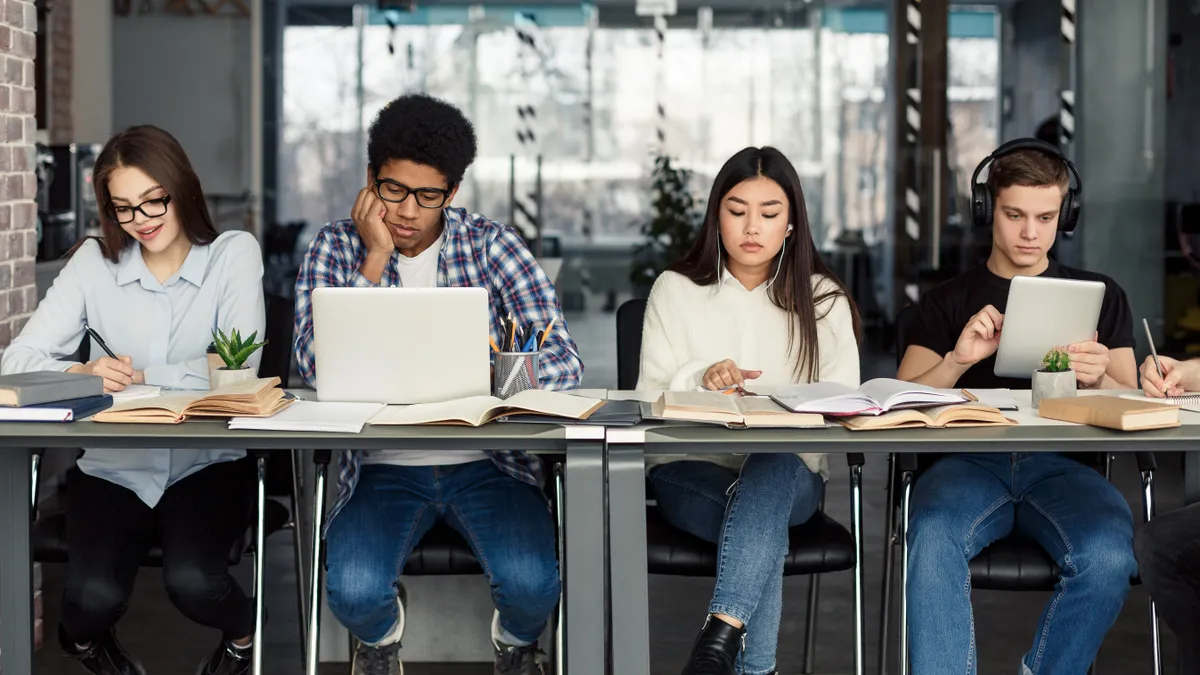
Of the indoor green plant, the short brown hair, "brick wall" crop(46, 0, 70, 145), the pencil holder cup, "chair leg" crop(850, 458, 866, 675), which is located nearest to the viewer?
the pencil holder cup

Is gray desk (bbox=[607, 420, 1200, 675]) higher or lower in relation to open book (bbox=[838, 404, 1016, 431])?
lower

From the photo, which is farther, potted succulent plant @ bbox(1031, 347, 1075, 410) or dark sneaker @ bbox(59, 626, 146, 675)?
dark sneaker @ bbox(59, 626, 146, 675)

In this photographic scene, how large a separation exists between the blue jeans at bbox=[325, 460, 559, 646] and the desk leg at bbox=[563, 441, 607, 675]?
0.26 metres

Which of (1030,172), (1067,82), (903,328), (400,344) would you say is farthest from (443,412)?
(1067,82)

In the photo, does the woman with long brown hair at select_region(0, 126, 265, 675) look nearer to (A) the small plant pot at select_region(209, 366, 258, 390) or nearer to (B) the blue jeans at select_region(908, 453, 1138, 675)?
(A) the small plant pot at select_region(209, 366, 258, 390)

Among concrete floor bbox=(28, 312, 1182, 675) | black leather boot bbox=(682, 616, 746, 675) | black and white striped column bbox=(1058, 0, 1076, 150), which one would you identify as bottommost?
concrete floor bbox=(28, 312, 1182, 675)

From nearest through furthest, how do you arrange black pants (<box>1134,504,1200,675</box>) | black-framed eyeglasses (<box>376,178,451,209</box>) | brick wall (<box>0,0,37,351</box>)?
black pants (<box>1134,504,1200,675</box>) → black-framed eyeglasses (<box>376,178,451,209</box>) → brick wall (<box>0,0,37,351</box>)

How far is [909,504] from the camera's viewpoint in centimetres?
255

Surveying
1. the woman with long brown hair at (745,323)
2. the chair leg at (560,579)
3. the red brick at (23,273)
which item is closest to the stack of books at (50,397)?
the chair leg at (560,579)

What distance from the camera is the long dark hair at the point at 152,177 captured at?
2.68 m

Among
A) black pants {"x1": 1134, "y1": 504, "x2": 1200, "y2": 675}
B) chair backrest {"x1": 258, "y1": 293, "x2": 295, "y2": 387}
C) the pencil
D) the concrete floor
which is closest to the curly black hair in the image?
the pencil

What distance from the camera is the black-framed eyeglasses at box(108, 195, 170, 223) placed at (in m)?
2.67

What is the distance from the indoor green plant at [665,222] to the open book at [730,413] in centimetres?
459

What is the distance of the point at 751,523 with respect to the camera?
7.75 ft
